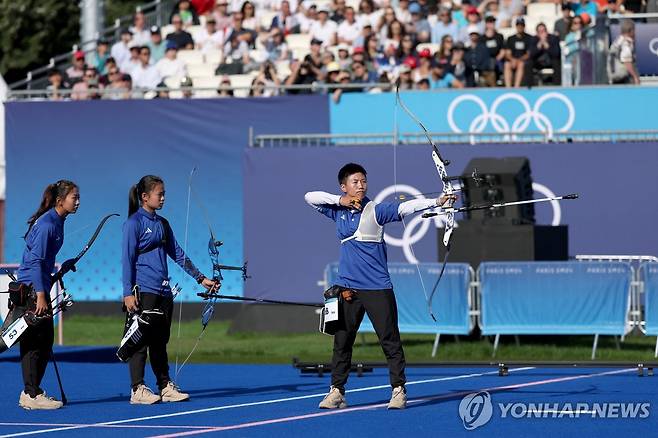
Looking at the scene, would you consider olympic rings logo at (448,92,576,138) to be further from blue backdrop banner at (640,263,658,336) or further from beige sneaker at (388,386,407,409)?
beige sneaker at (388,386,407,409)

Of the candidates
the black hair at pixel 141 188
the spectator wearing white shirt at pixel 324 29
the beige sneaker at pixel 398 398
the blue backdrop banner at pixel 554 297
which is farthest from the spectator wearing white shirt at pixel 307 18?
the beige sneaker at pixel 398 398

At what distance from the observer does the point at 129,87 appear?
1021 inches

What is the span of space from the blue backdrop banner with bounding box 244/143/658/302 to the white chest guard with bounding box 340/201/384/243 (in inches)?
350

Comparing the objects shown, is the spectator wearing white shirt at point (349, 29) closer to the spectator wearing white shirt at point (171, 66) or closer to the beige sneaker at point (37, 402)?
the spectator wearing white shirt at point (171, 66)

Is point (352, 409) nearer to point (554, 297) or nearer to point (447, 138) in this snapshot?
point (554, 297)

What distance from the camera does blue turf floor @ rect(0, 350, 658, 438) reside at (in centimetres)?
1188

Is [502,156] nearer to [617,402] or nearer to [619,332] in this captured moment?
[619,332]

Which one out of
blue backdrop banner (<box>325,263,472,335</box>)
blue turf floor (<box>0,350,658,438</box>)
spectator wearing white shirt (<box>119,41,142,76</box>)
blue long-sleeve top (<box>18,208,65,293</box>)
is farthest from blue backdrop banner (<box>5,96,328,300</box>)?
blue long-sleeve top (<box>18,208,65,293</box>)

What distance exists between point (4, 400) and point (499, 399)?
484cm

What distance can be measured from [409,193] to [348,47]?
5009 millimetres

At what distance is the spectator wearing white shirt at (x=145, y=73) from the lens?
26.7m

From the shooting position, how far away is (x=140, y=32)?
28.6 metres

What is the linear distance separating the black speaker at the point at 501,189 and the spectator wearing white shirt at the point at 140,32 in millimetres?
9737

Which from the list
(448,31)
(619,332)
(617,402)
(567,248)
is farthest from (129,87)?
(617,402)
